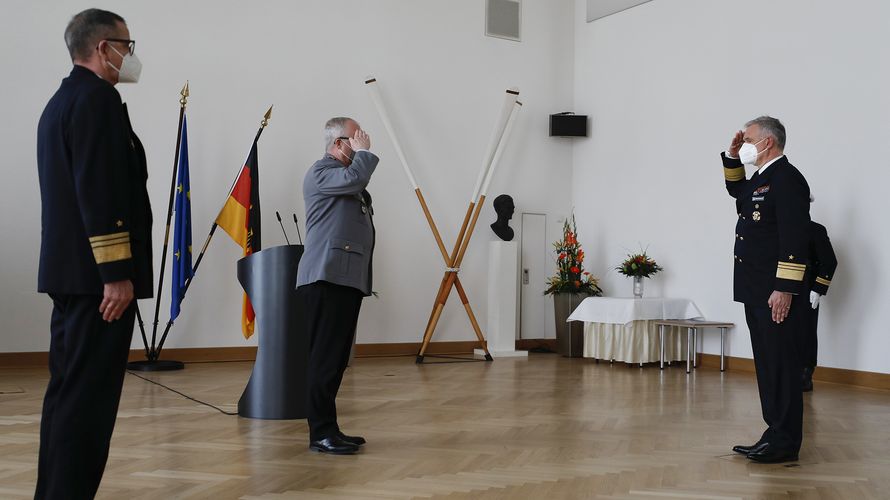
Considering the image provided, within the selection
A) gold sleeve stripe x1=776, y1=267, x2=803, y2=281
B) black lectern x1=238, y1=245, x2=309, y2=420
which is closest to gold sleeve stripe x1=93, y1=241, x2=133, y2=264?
black lectern x1=238, y1=245, x2=309, y2=420

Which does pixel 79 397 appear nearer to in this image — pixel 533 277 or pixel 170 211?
pixel 170 211

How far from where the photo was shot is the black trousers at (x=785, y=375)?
3863 mm

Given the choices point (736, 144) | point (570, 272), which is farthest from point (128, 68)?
point (570, 272)

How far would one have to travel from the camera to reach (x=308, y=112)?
8641 millimetres

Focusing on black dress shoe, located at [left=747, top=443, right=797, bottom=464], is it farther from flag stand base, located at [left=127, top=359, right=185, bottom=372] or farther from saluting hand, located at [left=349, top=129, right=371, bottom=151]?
flag stand base, located at [left=127, top=359, right=185, bottom=372]

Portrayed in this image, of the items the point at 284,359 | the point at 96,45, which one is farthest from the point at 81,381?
the point at 284,359

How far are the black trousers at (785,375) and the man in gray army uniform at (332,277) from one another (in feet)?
6.04

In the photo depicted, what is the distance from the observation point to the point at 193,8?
809cm

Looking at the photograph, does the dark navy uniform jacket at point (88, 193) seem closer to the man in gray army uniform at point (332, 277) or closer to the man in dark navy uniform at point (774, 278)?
the man in gray army uniform at point (332, 277)

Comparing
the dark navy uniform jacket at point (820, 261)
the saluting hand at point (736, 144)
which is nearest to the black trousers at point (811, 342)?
the dark navy uniform jacket at point (820, 261)

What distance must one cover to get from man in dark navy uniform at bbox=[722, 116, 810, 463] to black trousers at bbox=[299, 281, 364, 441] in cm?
185

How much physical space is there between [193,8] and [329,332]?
5.32 metres

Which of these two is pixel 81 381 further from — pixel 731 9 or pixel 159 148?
pixel 731 9

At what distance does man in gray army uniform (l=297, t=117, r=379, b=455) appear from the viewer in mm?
3828
